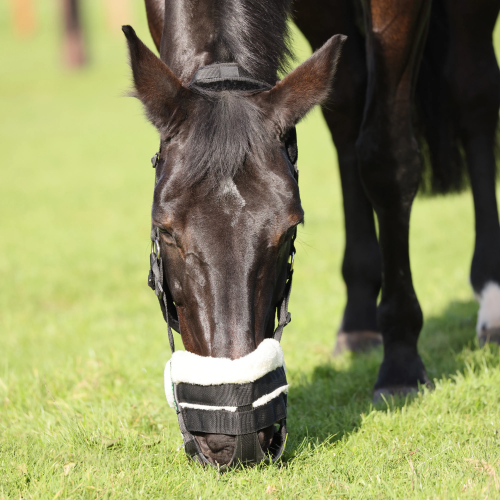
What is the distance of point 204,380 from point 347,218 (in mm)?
2544

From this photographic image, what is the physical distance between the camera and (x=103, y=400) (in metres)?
3.61

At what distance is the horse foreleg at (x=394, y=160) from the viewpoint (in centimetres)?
350

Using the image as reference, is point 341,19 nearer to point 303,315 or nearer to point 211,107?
point 211,107

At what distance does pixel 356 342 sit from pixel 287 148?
224cm

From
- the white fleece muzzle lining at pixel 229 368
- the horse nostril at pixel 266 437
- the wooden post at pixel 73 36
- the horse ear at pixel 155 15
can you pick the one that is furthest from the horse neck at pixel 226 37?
the wooden post at pixel 73 36

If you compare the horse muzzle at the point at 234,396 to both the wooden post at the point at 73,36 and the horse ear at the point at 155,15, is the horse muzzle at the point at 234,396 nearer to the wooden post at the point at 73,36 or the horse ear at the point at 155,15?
the horse ear at the point at 155,15

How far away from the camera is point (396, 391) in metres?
3.54

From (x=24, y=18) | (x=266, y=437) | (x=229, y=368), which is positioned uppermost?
(x=24, y=18)

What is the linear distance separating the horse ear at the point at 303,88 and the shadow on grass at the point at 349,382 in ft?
4.42

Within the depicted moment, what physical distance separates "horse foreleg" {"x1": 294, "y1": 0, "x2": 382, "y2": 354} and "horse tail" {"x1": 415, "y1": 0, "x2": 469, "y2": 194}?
48 cm

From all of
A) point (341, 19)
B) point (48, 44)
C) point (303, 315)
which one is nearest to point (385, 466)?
point (341, 19)

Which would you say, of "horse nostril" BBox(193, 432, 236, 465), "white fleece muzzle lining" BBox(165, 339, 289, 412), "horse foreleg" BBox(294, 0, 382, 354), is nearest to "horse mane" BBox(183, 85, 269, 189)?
"white fleece muzzle lining" BBox(165, 339, 289, 412)

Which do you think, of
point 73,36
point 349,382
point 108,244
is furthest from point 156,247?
point 73,36

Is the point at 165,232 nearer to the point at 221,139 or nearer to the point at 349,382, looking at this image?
the point at 221,139
